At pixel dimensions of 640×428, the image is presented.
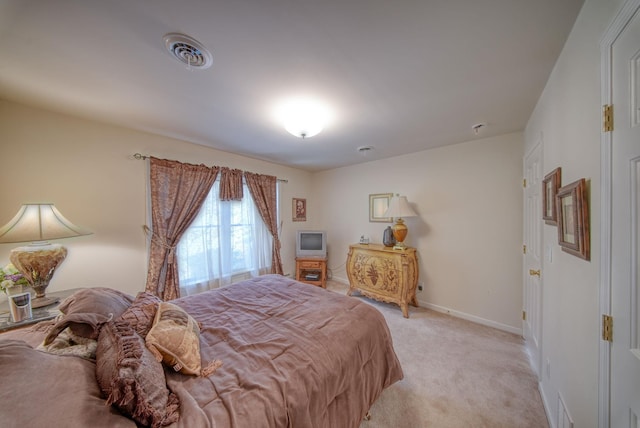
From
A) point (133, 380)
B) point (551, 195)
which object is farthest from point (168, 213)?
point (551, 195)

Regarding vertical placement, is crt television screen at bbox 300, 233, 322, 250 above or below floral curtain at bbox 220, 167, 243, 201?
below

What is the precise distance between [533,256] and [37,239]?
4066 millimetres

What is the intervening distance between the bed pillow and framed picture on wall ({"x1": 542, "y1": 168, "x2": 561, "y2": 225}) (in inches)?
101

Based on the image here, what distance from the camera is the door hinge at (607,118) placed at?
797mm

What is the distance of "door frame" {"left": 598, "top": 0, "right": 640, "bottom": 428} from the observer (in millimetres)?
798

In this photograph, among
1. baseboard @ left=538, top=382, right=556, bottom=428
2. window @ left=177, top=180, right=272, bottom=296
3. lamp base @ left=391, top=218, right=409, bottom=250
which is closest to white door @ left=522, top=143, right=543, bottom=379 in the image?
baseboard @ left=538, top=382, right=556, bottom=428

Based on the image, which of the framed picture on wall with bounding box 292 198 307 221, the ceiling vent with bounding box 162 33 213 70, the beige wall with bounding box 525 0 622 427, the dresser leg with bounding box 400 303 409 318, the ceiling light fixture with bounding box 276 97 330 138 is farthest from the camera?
the framed picture on wall with bounding box 292 198 307 221

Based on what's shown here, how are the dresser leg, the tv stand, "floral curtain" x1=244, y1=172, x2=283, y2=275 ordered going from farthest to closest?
the tv stand, "floral curtain" x1=244, y1=172, x2=283, y2=275, the dresser leg

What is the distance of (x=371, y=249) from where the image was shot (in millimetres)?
3145

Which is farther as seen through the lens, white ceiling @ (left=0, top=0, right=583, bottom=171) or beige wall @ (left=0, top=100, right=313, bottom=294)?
beige wall @ (left=0, top=100, right=313, bottom=294)

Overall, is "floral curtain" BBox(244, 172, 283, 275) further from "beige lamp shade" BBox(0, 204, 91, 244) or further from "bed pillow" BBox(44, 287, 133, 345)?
"bed pillow" BBox(44, 287, 133, 345)

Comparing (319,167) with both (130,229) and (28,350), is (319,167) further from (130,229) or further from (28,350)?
(28,350)

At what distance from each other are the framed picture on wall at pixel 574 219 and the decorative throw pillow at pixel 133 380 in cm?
187

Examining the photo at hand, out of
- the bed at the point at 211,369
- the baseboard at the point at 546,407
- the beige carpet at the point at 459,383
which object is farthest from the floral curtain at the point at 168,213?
the baseboard at the point at 546,407
